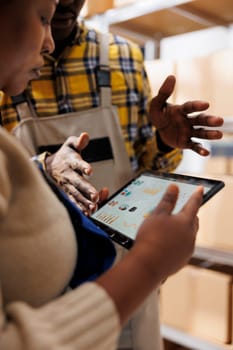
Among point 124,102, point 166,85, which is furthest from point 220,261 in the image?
point 166,85

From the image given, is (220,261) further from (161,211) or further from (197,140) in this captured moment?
(161,211)

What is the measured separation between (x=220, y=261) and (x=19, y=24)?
36.1 inches

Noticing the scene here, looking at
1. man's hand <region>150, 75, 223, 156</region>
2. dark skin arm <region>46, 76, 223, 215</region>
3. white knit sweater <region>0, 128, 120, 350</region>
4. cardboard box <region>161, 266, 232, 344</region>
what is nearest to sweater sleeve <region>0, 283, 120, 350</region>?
white knit sweater <region>0, 128, 120, 350</region>

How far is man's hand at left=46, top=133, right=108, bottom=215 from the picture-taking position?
448mm

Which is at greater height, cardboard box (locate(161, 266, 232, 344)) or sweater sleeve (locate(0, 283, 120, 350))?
sweater sleeve (locate(0, 283, 120, 350))

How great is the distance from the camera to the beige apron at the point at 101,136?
23.0 inches

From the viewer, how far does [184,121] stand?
55cm

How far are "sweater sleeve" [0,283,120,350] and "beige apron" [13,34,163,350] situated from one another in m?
0.23

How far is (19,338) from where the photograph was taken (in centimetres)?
28

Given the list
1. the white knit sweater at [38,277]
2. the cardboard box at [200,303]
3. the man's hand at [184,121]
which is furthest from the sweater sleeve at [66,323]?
the cardboard box at [200,303]

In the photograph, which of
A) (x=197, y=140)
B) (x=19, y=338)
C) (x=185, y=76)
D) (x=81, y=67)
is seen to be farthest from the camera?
(x=185, y=76)

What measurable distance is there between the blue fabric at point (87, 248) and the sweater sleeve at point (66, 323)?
0.20ft

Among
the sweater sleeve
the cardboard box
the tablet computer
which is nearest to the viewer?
the sweater sleeve

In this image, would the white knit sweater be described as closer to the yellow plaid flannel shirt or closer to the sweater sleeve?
the sweater sleeve
